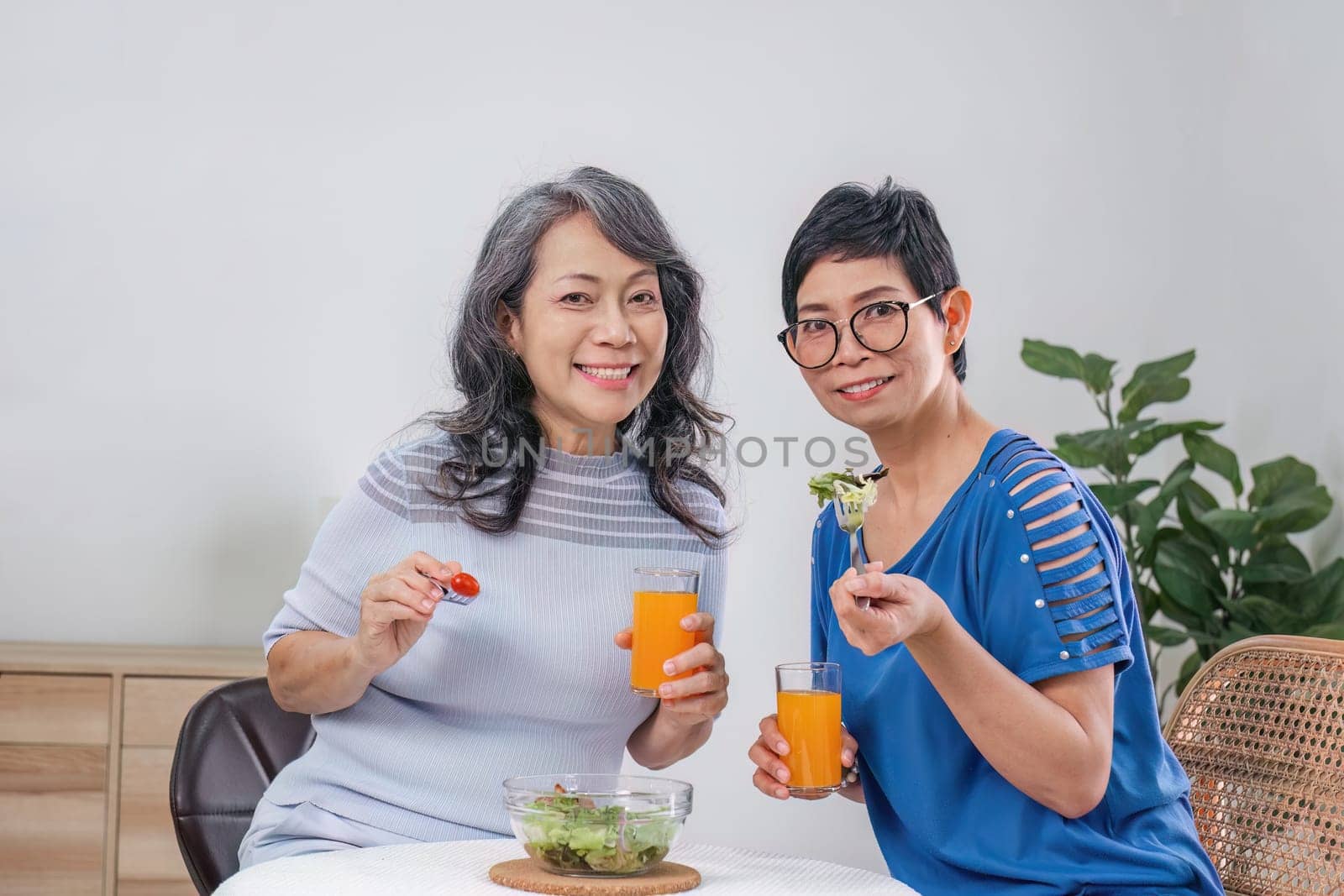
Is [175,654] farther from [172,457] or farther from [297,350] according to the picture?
[297,350]

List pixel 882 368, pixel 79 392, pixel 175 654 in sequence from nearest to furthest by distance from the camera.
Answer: pixel 882 368, pixel 175 654, pixel 79 392

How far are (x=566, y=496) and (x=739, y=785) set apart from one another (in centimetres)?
232

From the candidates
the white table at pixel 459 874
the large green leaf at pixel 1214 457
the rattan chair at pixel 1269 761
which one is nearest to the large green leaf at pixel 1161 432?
the large green leaf at pixel 1214 457

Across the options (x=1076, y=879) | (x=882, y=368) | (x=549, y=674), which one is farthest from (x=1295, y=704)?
(x=549, y=674)

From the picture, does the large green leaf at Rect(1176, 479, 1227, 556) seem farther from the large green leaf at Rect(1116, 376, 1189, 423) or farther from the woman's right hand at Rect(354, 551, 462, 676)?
the woman's right hand at Rect(354, 551, 462, 676)

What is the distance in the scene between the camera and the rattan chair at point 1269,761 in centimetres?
172

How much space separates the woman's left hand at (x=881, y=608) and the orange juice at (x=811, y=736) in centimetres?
19

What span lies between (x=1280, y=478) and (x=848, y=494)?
2.17 metres

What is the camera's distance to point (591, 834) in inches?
50.5

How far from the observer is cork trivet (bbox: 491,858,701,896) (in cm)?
125

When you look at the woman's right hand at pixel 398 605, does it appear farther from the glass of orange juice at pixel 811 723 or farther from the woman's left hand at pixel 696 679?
the glass of orange juice at pixel 811 723

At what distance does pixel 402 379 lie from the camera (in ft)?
12.8

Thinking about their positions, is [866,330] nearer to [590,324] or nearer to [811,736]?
[590,324]

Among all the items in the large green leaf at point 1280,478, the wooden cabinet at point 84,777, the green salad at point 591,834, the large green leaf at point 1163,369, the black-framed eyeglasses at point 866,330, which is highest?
the large green leaf at point 1163,369
